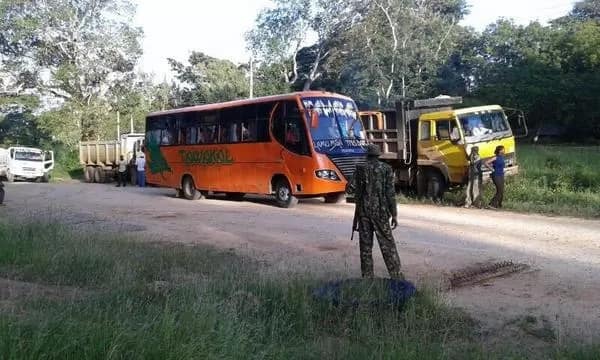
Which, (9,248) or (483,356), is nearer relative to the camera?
(483,356)

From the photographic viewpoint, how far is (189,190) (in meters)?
22.0

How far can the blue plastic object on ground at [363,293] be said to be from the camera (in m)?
5.95

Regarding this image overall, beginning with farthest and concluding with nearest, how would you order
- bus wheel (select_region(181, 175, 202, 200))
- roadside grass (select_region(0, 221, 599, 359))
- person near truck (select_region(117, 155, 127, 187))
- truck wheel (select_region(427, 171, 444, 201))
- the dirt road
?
person near truck (select_region(117, 155, 127, 187)) < bus wheel (select_region(181, 175, 202, 200)) < truck wheel (select_region(427, 171, 444, 201)) < the dirt road < roadside grass (select_region(0, 221, 599, 359))

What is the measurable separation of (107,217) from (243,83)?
32.6 meters

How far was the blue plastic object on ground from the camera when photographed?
5.95 meters

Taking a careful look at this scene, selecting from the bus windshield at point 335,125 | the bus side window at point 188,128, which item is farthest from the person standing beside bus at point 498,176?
the bus side window at point 188,128

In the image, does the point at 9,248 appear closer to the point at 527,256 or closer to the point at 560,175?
the point at 527,256

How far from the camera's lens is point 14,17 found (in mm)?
43469

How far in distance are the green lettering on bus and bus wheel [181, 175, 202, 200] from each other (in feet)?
2.07

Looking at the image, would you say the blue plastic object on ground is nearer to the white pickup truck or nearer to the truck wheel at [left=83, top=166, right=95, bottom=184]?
the truck wheel at [left=83, top=166, right=95, bottom=184]

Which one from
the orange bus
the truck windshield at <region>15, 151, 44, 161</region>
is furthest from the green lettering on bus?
the truck windshield at <region>15, 151, 44, 161</region>

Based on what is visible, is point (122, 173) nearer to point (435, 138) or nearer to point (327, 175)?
point (327, 175)

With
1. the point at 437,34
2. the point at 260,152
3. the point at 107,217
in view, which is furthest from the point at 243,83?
the point at 107,217

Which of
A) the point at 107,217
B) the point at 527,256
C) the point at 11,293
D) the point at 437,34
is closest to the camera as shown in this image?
the point at 11,293
